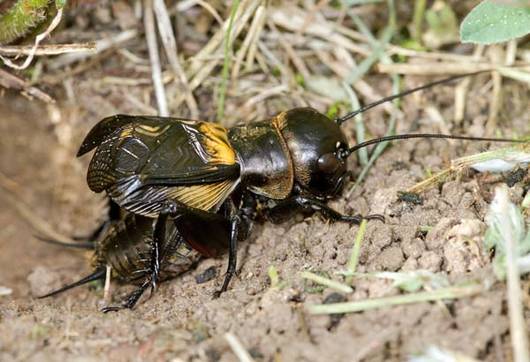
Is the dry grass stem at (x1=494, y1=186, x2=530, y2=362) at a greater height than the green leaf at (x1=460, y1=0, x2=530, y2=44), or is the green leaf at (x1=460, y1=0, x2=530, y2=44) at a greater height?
the green leaf at (x1=460, y1=0, x2=530, y2=44)

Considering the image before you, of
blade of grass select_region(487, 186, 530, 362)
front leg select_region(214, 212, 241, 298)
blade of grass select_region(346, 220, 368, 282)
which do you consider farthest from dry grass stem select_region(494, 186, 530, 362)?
front leg select_region(214, 212, 241, 298)

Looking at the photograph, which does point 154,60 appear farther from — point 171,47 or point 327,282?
point 327,282

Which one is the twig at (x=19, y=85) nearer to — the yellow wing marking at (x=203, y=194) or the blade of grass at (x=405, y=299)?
the yellow wing marking at (x=203, y=194)

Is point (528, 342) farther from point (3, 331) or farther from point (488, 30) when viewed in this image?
point (3, 331)

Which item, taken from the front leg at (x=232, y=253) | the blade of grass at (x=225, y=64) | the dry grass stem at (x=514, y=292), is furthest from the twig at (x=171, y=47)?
the dry grass stem at (x=514, y=292)

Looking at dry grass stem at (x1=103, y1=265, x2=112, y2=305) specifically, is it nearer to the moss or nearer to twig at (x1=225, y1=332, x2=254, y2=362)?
twig at (x1=225, y1=332, x2=254, y2=362)

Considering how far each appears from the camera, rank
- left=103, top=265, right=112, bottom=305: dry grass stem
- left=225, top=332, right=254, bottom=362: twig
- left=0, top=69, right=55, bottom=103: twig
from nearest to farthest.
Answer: left=225, top=332, right=254, bottom=362: twig → left=103, top=265, right=112, bottom=305: dry grass stem → left=0, top=69, right=55, bottom=103: twig

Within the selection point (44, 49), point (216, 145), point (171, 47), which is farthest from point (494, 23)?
point (44, 49)
